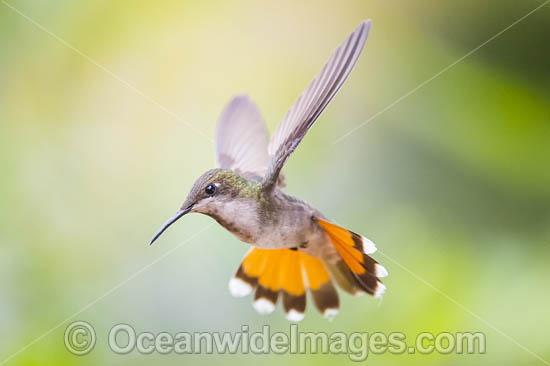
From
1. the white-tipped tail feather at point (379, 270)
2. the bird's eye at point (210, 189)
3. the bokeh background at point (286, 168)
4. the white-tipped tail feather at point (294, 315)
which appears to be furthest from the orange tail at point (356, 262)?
the bokeh background at point (286, 168)

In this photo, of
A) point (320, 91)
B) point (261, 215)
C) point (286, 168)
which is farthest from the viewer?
point (286, 168)

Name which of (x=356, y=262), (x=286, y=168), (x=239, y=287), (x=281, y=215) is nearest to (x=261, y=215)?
(x=281, y=215)

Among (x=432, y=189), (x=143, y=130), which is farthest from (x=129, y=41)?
(x=432, y=189)

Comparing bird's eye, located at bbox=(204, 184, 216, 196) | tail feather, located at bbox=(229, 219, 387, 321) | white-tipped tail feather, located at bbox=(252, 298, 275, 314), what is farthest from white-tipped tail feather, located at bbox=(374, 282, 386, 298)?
bird's eye, located at bbox=(204, 184, 216, 196)

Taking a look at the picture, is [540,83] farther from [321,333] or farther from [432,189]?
[321,333]

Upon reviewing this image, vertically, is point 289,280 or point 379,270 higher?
point 379,270

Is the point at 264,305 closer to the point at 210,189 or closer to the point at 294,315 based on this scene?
the point at 294,315

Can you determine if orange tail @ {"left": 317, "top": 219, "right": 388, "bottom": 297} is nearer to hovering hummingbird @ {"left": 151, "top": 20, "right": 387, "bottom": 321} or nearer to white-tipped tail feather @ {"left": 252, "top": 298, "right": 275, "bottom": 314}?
hovering hummingbird @ {"left": 151, "top": 20, "right": 387, "bottom": 321}
